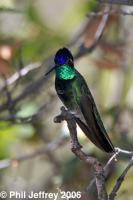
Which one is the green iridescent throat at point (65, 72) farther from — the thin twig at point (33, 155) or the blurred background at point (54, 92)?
the thin twig at point (33, 155)

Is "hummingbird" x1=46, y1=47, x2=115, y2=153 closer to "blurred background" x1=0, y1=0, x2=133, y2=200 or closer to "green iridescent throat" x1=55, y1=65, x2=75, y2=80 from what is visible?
"green iridescent throat" x1=55, y1=65, x2=75, y2=80

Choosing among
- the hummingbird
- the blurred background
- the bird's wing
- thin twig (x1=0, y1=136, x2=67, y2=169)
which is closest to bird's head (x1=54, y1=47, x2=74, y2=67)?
the hummingbird

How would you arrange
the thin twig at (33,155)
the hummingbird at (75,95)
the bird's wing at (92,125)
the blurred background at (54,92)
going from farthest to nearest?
the blurred background at (54,92), the thin twig at (33,155), the hummingbird at (75,95), the bird's wing at (92,125)

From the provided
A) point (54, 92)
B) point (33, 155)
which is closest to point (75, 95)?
point (33, 155)

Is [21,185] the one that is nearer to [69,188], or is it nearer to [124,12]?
[69,188]

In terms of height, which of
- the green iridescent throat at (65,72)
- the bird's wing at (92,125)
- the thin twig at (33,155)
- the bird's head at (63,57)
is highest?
the bird's head at (63,57)

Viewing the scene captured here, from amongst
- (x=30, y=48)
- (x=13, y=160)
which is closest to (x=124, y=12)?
(x=13, y=160)

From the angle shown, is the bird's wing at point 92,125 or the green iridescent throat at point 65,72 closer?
the bird's wing at point 92,125

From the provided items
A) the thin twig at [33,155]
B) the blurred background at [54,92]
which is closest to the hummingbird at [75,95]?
the blurred background at [54,92]
